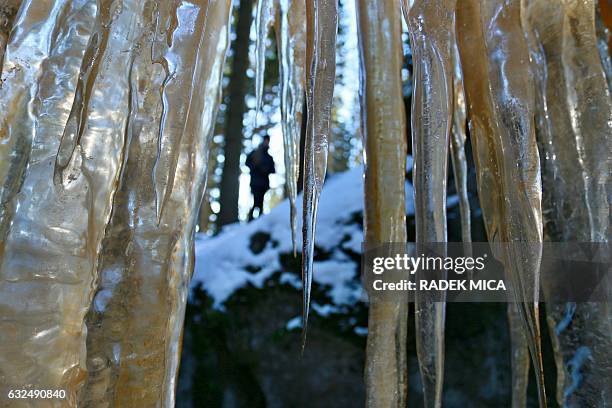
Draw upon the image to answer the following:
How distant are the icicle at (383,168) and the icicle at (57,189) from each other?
0.69 m

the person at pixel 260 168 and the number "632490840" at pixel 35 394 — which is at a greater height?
the person at pixel 260 168

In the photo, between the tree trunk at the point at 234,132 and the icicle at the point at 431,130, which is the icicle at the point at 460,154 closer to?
the icicle at the point at 431,130

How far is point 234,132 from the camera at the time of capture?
5.62 m

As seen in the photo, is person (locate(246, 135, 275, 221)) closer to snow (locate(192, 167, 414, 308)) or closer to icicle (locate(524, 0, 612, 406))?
snow (locate(192, 167, 414, 308))

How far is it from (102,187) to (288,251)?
2.16 metres

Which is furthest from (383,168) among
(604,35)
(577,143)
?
(604,35)

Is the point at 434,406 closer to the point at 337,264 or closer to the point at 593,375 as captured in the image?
the point at 593,375

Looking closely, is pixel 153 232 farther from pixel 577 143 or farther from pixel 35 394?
pixel 577 143

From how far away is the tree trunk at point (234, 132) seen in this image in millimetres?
5539

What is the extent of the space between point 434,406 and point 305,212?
618mm

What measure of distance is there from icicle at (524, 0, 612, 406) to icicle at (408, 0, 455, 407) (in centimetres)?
41

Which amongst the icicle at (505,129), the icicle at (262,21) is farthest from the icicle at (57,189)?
the icicle at (505,129)

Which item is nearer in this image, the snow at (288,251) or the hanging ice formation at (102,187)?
the hanging ice formation at (102,187)

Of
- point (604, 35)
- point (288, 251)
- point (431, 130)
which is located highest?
point (604, 35)
